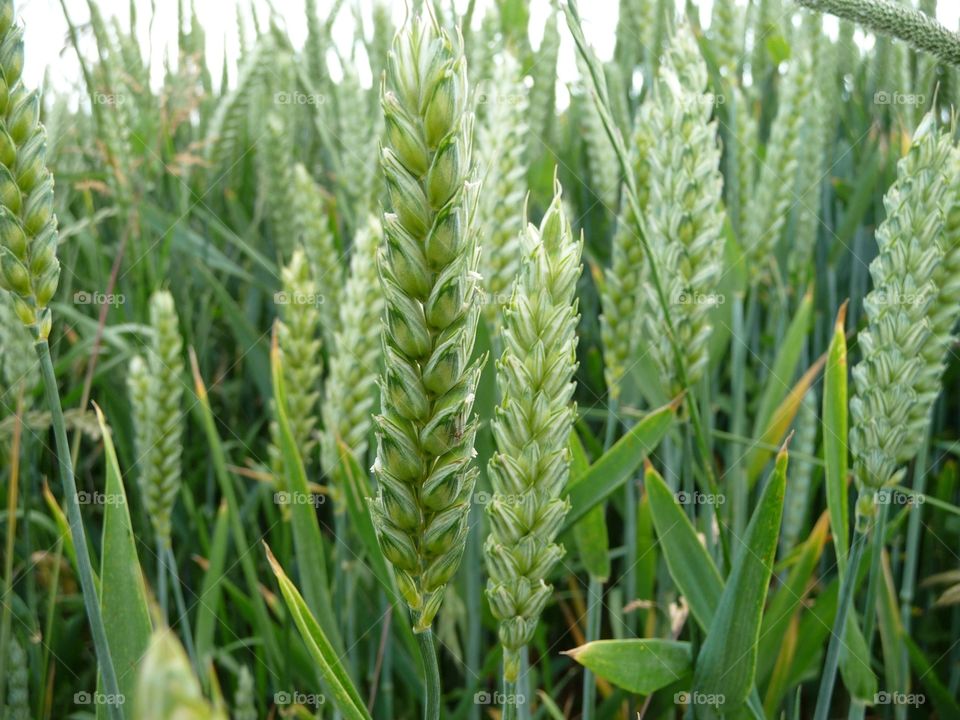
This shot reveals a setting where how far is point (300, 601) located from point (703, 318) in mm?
606

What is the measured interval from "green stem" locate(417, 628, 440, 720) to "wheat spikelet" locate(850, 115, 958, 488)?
1.83 ft

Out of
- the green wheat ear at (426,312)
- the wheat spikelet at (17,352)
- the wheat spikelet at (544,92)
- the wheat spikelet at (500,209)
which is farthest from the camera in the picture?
the wheat spikelet at (544,92)

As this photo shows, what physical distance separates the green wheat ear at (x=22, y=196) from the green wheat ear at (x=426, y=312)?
1.02 ft

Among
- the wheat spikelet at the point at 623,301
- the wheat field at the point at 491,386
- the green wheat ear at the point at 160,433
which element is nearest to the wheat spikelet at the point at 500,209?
the wheat field at the point at 491,386

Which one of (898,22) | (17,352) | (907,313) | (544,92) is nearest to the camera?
(898,22)

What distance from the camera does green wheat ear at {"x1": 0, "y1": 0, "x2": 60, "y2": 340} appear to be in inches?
24.7

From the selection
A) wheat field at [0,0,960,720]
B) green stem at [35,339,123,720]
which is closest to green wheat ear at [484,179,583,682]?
wheat field at [0,0,960,720]

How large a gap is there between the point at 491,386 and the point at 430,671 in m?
0.53

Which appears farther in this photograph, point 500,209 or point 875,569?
point 500,209

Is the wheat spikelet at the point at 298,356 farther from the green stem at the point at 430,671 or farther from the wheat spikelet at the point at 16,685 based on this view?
the green stem at the point at 430,671

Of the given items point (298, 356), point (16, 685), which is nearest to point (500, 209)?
point (298, 356)

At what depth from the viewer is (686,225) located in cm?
102

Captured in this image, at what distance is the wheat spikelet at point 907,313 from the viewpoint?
866mm

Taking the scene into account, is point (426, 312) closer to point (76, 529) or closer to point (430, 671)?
point (430, 671)
